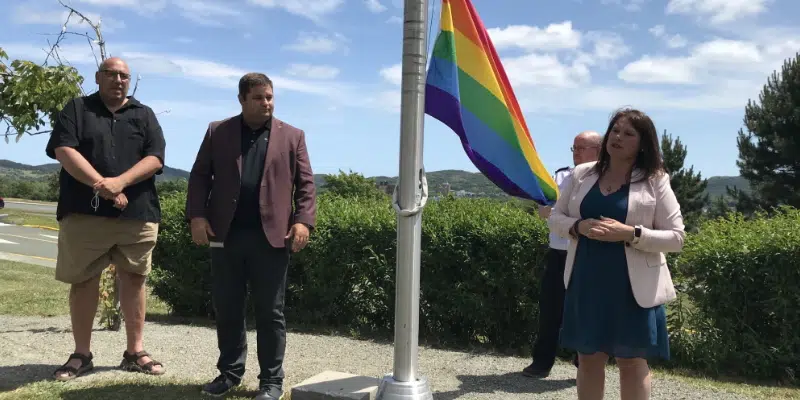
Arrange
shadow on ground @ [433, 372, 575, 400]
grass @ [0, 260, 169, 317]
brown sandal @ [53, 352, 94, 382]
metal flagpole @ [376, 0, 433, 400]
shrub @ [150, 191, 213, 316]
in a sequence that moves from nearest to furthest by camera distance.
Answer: metal flagpole @ [376, 0, 433, 400] → brown sandal @ [53, 352, 94, 382] → shadow on ground @ [433, 372, 575, 400] → shrub @ [150, 191, 213, 316] → grass @ [0, 260, 169, 317]

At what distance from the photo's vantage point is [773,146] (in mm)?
30359

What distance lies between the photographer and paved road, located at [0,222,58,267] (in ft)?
53.6

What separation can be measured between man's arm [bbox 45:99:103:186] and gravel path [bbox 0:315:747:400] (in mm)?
1381

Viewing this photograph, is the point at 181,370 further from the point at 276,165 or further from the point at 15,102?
the point at 15,102

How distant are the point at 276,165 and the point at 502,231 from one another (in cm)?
244

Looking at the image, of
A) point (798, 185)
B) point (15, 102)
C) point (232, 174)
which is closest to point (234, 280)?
point (232, 174)

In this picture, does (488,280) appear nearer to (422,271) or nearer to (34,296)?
(422,271)

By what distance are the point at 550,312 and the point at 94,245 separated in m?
3.22

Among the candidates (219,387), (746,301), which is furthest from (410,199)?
(746,301)

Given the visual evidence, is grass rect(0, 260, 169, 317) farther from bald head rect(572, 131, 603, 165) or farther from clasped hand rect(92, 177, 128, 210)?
bald head rect(572, 131, 603, 165)

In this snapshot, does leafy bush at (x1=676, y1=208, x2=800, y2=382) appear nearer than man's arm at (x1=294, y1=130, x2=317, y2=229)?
No

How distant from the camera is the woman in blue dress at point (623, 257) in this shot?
322 cm

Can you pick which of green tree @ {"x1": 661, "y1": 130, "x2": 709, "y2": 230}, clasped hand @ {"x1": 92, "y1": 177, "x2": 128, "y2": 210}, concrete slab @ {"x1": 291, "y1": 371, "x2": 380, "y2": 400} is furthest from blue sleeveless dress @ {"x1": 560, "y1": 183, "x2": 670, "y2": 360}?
green tree @ {"x1": 661, "y1": 130, "x2": 709, "y2": 230}

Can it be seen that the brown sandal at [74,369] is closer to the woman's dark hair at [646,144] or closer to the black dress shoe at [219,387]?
the black dress shoe at [219,387]
